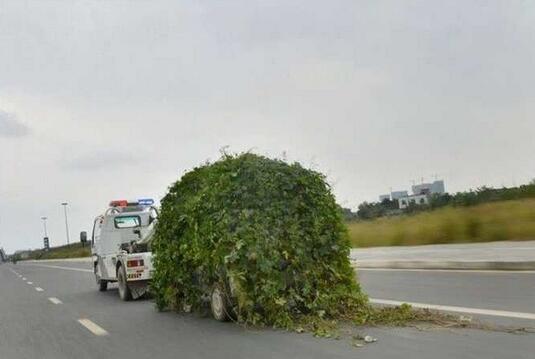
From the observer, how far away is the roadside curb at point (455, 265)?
1474 cm

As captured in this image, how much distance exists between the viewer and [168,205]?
38.4ft

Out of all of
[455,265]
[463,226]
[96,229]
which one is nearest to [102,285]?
[96,229]

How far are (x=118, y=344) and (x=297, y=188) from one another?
3127mm

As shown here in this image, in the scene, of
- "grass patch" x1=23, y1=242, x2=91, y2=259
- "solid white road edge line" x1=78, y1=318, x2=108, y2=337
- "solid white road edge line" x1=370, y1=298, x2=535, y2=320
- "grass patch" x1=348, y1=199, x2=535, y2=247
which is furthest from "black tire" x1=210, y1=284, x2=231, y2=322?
"grass patch" x1=23, y1=242, x2=91, y2=259

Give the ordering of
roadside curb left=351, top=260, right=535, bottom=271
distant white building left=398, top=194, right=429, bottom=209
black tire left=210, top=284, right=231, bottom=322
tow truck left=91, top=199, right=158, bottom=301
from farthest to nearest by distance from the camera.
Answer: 1. distant white building left=398, top=194, right=429, bottom=209
2. tow truck left=91, top=199, right=158, bottom=301
3. roadside curb left=351, top=260, right=535, bottom=271
4. black tire left=210, top=284, right=231, bottom=322

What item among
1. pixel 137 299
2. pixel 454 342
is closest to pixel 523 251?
pixel 137 299

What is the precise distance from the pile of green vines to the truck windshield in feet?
28.1

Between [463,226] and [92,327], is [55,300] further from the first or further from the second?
[463,226]

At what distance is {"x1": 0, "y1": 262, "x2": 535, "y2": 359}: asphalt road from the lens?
7.24m

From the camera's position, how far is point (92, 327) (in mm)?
10930

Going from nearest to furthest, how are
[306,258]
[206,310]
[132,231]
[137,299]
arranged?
[306,258] → [206,310] → [137,299] → [132,231]

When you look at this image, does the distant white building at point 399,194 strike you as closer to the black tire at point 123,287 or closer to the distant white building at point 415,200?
the distant white building at point 415,200

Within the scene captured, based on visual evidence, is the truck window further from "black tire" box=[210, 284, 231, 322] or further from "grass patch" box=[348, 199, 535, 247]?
"black tire" box=[210, 284, 231, 322]

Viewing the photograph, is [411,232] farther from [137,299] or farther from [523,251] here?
[137,299]
